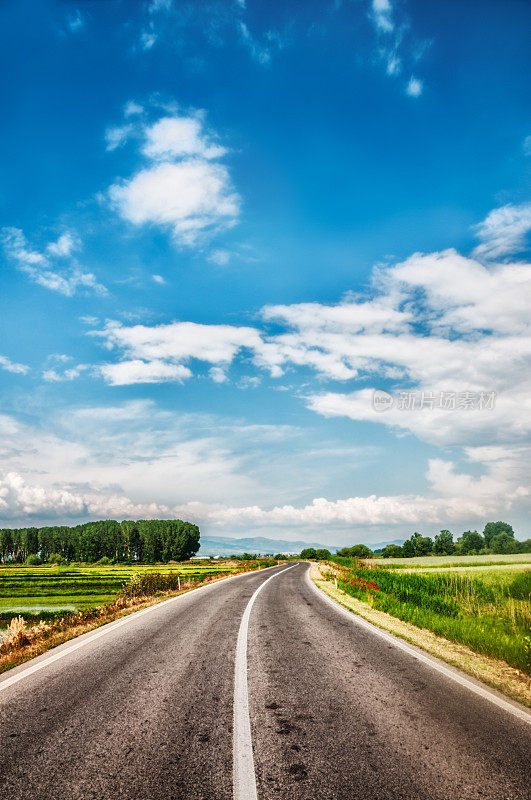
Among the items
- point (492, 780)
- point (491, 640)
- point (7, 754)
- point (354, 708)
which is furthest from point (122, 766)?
point (491, 640)

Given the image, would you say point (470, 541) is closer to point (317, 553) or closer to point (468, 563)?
point (317, 553)

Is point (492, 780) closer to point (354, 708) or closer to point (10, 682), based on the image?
point (354, 708)

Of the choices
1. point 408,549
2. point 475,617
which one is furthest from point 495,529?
point 475,617

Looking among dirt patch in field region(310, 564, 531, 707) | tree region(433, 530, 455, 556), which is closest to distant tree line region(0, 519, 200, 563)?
tree region(433, 530, 455, 556)

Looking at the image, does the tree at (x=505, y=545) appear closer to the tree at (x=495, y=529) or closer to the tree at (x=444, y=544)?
the tree at (x=444, y=544)

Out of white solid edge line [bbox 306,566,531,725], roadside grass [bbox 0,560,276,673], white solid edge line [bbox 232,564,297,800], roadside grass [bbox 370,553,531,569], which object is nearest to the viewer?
white solid edge line [bbox 232,564,297,800]

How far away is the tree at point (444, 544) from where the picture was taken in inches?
5033

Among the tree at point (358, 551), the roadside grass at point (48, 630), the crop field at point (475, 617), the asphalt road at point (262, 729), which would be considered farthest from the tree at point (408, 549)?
the asphalt road at point (262, 729)

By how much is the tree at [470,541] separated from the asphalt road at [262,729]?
141 metres

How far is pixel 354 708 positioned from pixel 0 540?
197307 millimetres

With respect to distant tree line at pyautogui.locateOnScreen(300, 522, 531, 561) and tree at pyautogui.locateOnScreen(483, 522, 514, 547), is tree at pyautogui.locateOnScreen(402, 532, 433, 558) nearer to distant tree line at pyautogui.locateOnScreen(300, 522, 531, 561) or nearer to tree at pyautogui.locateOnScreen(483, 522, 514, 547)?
distant tree line at pyautogui.locateOnScreen(300, 522, 531, 561)

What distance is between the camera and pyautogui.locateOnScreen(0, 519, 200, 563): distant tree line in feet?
479

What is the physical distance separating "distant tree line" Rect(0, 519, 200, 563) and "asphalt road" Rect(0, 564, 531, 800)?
14717 centimetres

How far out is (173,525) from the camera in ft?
526
